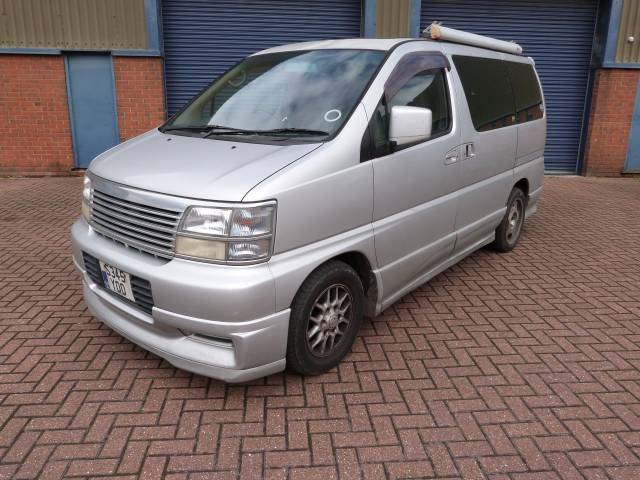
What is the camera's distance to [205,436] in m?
2.71

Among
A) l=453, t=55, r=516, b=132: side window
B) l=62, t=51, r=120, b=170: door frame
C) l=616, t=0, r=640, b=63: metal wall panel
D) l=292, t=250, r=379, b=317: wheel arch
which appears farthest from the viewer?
l=616, t=0, r=640, b=63: metal wall panel

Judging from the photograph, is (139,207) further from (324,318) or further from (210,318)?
(324,318)

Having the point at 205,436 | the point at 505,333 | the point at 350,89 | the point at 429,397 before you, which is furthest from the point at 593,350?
the point at 205,436

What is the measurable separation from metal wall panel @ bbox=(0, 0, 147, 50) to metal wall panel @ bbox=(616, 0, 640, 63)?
8654mm

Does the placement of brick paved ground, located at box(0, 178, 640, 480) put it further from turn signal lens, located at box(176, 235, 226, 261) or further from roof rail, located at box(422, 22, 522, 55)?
roof rail, located at box(422, 22, 522, 55)

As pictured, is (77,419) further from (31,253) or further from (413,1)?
(413,1)

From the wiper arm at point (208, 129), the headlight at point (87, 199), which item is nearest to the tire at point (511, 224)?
the wiper arm at point (208, 129)

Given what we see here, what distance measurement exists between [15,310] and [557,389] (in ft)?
12.9

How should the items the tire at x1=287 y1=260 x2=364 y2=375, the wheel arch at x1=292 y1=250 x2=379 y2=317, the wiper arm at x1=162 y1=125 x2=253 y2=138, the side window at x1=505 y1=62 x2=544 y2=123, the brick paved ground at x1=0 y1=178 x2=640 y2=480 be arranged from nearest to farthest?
the brick paved ground at x1=0 y1=178 x2=640 y2=480, the tire at x1=287 y1=260 x2=364 y2=375, the wheel arch at x1=292 y1=250 x2=379 y2=317, the wiper arm at x1=162 y1=125 x2=253 y2=138, the side window at x1=505 y1=62 x2=544 y2=123

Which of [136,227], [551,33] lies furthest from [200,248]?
[551,33]

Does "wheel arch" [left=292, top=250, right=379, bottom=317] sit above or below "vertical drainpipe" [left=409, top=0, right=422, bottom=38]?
below

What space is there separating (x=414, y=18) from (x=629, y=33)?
4.14 meters

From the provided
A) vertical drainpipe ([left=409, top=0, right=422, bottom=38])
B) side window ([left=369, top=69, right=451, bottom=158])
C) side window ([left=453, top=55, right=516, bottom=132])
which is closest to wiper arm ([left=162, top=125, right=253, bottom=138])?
side window ([left=369, top=69, right=451, bottom=158])

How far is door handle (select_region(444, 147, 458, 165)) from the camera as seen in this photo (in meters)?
3.93
